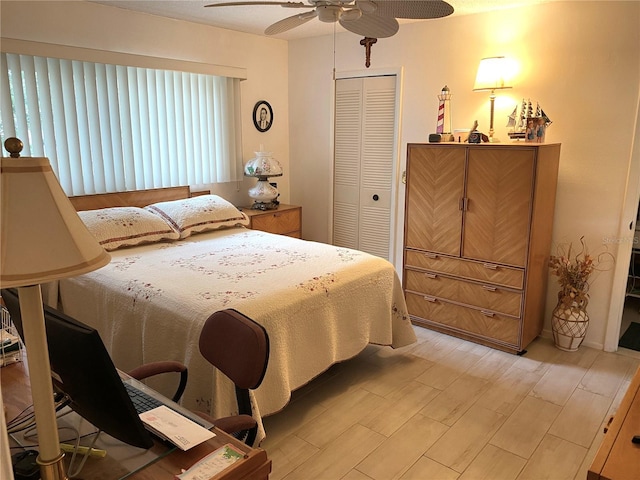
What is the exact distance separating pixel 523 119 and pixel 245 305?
2478 millimetres

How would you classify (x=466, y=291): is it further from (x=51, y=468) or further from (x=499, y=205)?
(x=51, y=468)

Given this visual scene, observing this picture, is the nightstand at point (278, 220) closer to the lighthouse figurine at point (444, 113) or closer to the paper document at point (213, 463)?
the lighthouse figurine at point (444, 113)

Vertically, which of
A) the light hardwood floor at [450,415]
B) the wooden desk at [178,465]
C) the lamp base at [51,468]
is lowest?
the light hardwood floor at [450,415]

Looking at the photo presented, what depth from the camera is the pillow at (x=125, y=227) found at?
10.7 ft

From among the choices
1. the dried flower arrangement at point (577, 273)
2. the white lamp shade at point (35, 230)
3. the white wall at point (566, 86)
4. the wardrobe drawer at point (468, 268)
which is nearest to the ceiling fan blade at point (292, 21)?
the white lamp shade at point (35, 230)

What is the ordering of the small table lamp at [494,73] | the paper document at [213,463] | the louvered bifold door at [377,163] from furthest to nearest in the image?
the louvered bifold door at [377,163] < the small table lamp at [494,73] < the paper document at [213,463]

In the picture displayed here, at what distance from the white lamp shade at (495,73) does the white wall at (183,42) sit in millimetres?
2214

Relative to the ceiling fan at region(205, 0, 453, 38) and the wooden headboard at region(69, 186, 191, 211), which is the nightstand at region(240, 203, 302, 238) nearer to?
the wooden headboard at region(69, 186, 191, 211)

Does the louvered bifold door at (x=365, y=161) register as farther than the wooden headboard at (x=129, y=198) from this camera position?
Yes

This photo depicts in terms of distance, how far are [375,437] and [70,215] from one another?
205 cm

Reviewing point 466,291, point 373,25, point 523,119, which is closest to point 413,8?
point 373,25

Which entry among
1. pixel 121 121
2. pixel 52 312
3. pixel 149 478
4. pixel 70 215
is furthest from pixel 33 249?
pixel 121 121

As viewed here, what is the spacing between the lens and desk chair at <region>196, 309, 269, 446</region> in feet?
5.47

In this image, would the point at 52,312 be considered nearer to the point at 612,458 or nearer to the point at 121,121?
the point at 612,458
